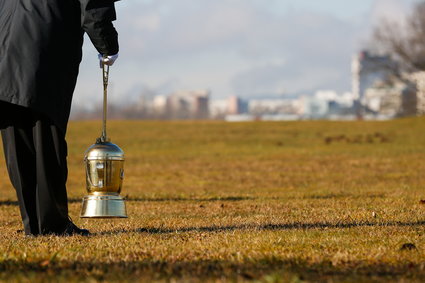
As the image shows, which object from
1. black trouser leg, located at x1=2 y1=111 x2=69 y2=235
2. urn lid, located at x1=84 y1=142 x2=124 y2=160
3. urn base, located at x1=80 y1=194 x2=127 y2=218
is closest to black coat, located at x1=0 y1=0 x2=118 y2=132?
black trouser leg, located at x1=2 y1=111 x2=69 y2=235

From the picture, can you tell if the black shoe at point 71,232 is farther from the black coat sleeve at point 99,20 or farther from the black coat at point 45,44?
the black coat sleeve at point 99,20

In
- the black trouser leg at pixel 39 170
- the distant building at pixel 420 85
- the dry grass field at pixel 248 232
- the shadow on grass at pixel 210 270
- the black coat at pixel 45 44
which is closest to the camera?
the shadow on grass at pixel 210 270

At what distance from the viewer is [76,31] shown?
22.3 feet

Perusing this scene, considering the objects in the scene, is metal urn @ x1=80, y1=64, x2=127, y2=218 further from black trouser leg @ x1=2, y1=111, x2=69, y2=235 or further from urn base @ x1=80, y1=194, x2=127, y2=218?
black trouser leg @ x1=2, y1=111, x2=69, y2=235

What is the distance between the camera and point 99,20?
260 inches

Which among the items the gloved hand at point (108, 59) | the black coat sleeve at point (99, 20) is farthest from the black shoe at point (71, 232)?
the black coat sleeve at point (99, 20)

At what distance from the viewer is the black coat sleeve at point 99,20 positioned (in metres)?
6.58

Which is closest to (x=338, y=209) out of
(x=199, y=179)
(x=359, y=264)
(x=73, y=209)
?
(x=73, y=209)

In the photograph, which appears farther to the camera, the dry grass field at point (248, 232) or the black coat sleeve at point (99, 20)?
the black coat sleeve at point (99, 20)

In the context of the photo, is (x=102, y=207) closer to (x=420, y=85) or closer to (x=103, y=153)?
(x=103, y=153)

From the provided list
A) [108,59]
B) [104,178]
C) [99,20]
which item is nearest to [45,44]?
[99,20]

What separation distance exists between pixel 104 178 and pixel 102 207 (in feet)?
0.76

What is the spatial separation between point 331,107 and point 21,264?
19036cm

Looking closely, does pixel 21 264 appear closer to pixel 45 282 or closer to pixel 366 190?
pixel 45 282
